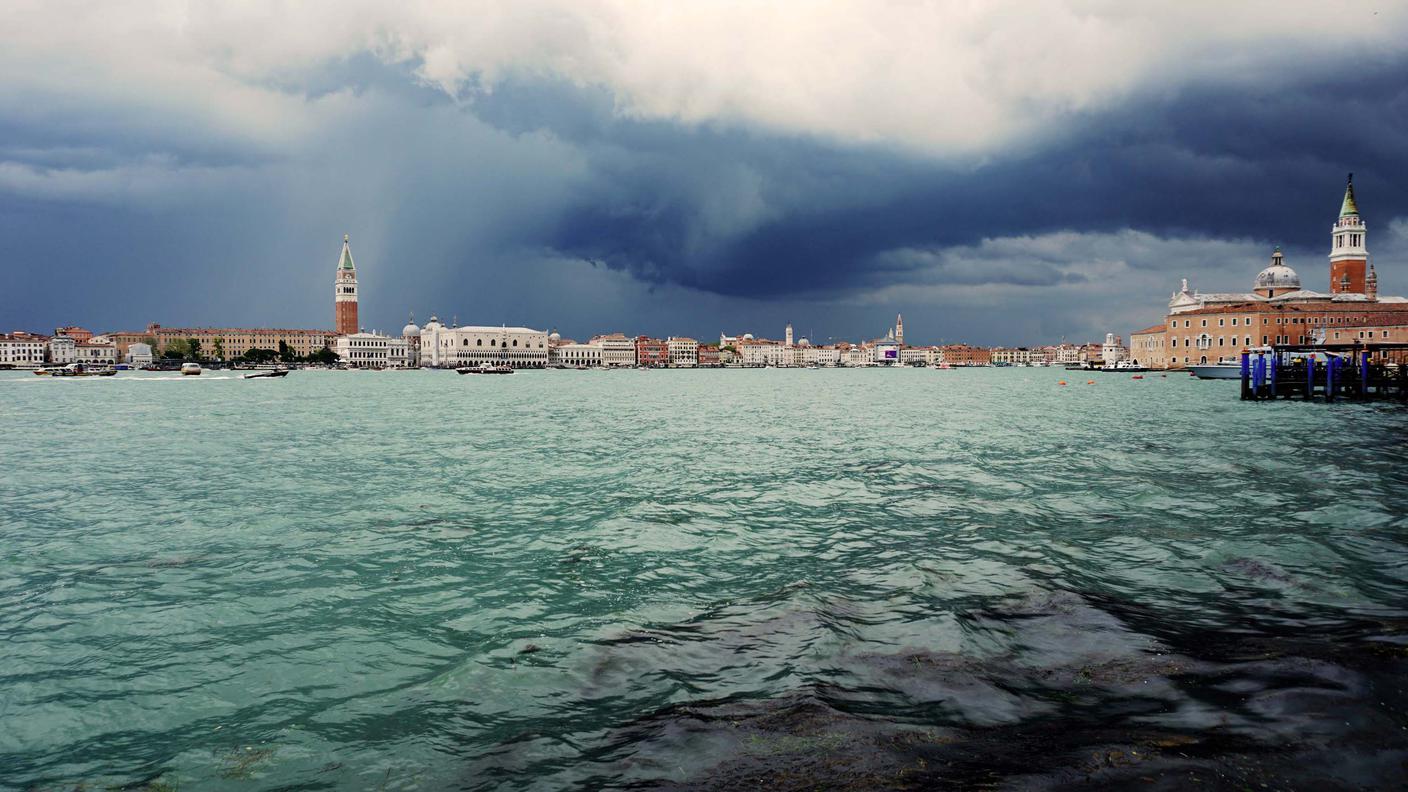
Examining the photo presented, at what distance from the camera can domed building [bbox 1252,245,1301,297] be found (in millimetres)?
111688

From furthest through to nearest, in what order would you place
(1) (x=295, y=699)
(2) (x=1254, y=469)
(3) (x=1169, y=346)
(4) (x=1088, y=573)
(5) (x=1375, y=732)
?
(3) (x=1169, y=346), (2) (x=1254, y=469), (4) (x=1088, y=573), (1) (x=295, y=699), (5) (x=1375, y=732)

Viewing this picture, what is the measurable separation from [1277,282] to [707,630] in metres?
134

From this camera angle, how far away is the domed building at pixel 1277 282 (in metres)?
112

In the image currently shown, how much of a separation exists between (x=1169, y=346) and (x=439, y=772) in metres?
122

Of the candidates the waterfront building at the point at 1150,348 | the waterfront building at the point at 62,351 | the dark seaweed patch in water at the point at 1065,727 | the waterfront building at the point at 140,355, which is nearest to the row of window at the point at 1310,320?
the waterfront building at the point at 1150,348

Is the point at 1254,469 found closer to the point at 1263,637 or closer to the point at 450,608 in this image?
the point at 1263,637

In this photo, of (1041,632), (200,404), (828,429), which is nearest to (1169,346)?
(828,429)

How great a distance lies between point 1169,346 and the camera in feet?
351

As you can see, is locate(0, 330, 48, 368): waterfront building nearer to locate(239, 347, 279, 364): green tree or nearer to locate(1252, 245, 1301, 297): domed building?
locate(239, 347, 279, 364): green tree

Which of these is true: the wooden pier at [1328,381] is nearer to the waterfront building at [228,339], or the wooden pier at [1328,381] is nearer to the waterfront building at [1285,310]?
the waterfront building at [1285,310]

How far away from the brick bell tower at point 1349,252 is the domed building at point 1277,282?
5082 mm

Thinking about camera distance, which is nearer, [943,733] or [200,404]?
[943,733]

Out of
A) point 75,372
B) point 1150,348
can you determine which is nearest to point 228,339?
point 75,372

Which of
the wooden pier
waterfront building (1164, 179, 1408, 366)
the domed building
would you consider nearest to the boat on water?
the wooden pier
